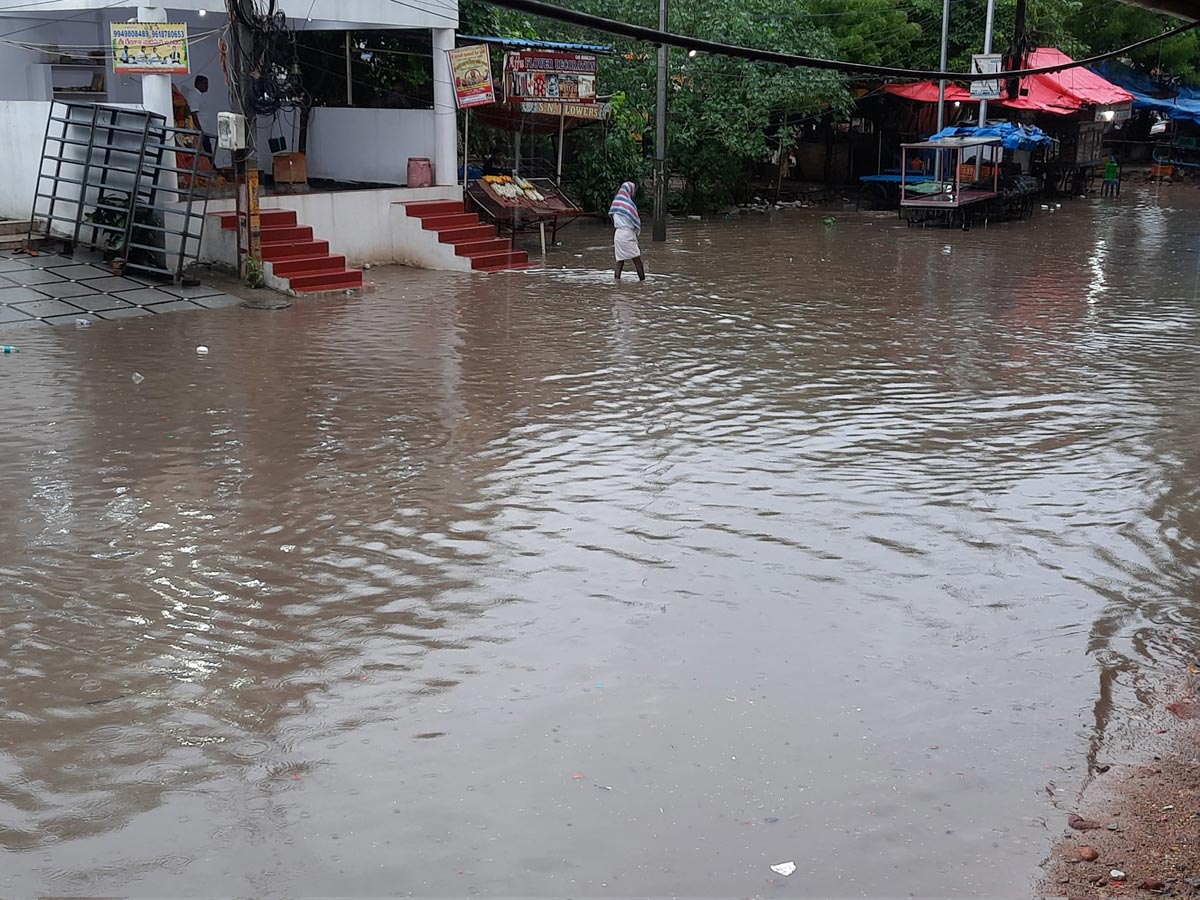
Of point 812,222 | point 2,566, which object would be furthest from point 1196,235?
point 2,566

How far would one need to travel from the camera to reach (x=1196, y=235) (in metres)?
25.9

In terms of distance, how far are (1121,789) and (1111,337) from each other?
11083mm

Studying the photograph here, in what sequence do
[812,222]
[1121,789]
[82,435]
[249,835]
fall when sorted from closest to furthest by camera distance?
[249,835]
[1121,789]
[82,435]
[812,222]

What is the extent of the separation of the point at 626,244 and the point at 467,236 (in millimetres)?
3358

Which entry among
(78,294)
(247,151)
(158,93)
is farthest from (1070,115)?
(78,294)

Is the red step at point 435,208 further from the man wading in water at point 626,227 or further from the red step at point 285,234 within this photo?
the man wading in water at point 626,227

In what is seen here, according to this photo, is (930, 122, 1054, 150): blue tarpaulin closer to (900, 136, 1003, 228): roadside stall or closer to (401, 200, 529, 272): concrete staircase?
(900, 136, 1003, 228): roadside stall

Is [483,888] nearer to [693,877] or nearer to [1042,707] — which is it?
[693,877]

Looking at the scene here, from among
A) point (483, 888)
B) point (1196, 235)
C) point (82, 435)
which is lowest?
point (483, 888)

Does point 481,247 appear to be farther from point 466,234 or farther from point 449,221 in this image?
point 449,221

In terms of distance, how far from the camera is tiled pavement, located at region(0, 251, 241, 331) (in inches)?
591

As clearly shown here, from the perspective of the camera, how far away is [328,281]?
58.0 feet

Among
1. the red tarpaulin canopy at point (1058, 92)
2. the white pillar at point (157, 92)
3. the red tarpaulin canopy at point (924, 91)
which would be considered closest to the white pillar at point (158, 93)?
the white pillar at point (157, 92)

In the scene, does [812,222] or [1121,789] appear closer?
[1121,789]
